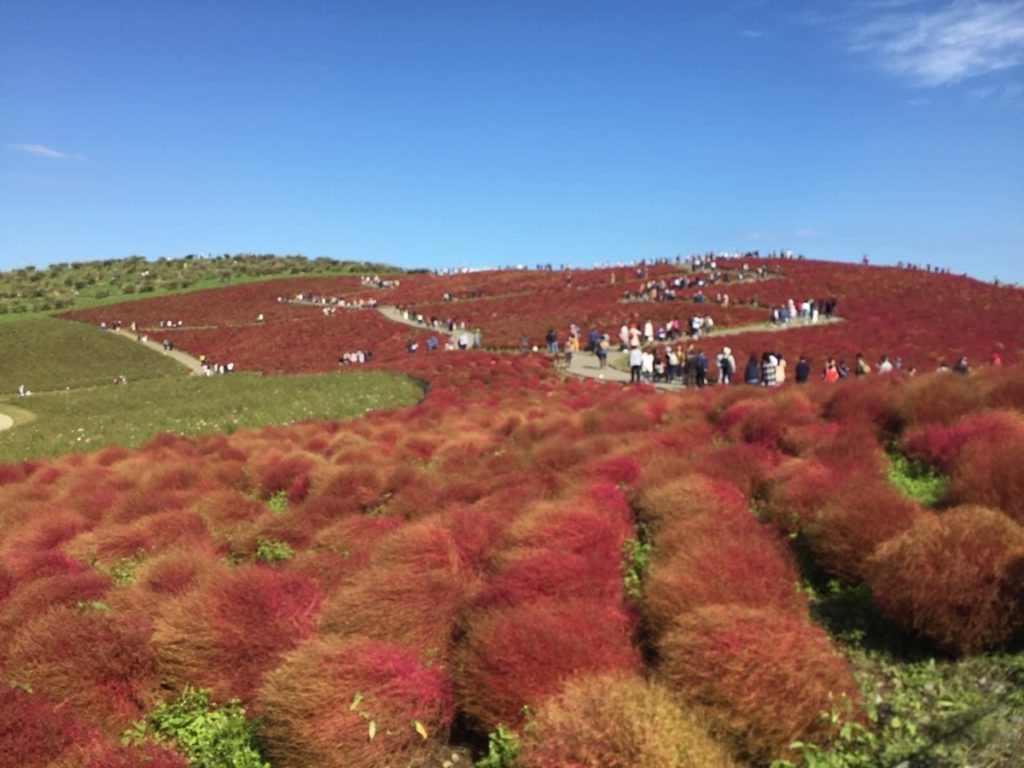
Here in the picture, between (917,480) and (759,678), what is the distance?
5.96 metres

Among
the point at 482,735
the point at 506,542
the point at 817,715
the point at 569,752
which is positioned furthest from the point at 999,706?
the point at 506,542

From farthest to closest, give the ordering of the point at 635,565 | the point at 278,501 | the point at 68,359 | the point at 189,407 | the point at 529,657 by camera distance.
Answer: the point at 68,359 → the point at 189,407 → the point at 278,501 → the point at 635,565 → the point at 529,657

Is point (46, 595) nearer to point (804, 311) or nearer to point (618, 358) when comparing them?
point (618, 358)

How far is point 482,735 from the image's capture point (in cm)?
552

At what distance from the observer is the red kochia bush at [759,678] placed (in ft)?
15.0

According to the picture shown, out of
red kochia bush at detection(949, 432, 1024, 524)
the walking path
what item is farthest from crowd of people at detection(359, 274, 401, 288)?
red kochia bush at detection(949, 432, 1024, 524)

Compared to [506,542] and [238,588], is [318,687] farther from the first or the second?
[506,542]

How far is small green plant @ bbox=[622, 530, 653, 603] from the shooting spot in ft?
23.2

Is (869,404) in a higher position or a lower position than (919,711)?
higher

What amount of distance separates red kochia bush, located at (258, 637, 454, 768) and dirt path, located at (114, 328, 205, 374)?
5084 centimetres

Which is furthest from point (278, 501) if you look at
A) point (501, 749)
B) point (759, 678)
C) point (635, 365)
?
point (635, 365)

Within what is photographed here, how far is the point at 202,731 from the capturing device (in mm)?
6000

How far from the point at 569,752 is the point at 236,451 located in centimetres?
1484

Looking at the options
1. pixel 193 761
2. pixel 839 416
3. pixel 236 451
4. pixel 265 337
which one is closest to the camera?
pixel 193 761
